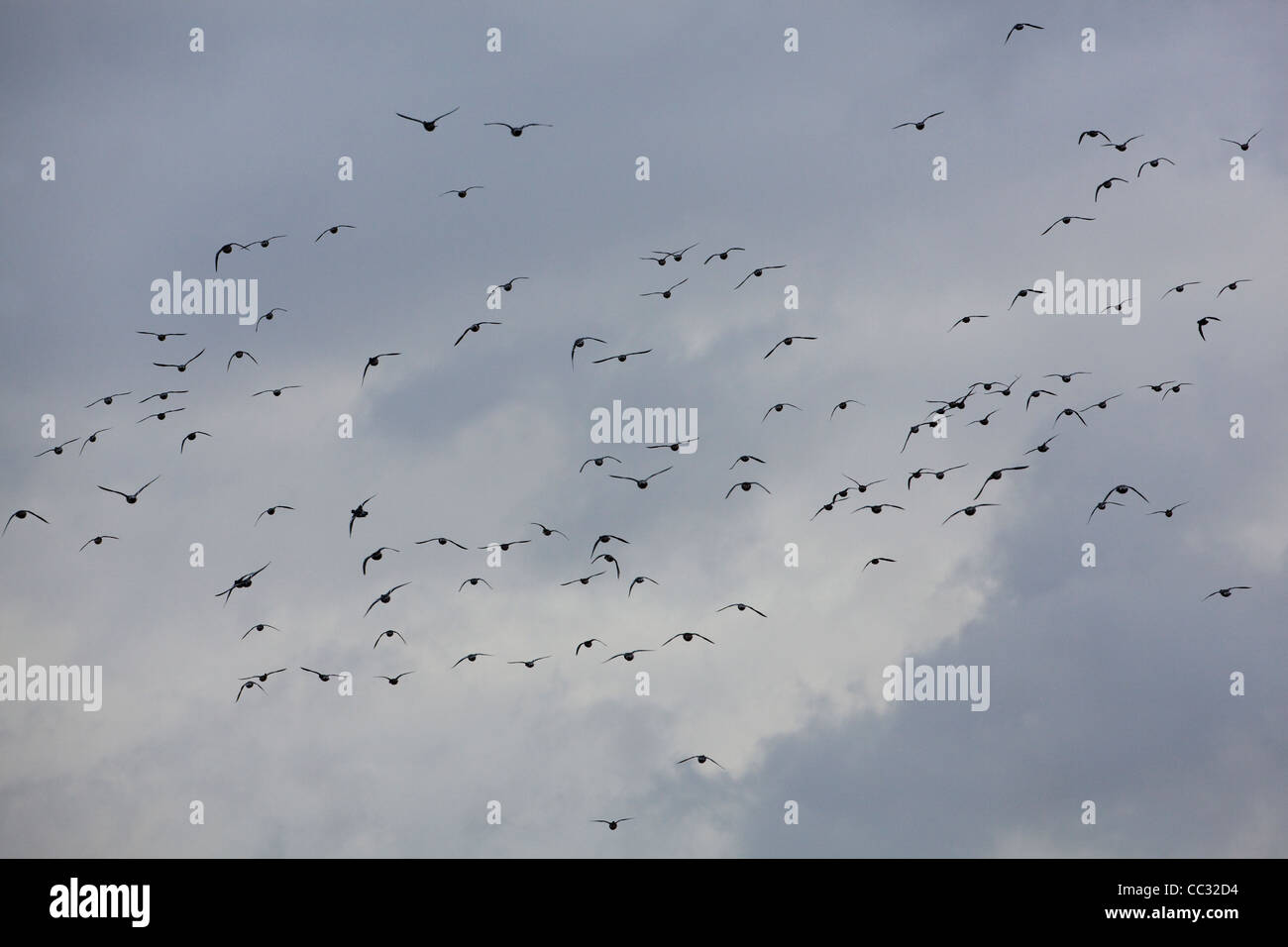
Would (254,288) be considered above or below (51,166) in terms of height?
below
